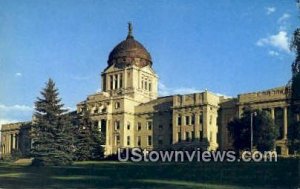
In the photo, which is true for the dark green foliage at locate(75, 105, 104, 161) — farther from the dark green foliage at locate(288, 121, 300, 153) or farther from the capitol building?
the dark green foliage at locate(288, 121, 300, 153)

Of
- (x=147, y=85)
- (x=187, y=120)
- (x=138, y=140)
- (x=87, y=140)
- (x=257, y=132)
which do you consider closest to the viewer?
(x=257, y=132)

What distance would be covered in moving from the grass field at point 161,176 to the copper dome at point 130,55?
79.7 feet

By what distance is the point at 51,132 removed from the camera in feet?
86.6

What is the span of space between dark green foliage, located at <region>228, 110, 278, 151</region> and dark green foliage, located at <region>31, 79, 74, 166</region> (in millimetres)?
8622

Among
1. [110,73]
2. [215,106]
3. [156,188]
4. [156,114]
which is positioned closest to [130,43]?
[110,73]

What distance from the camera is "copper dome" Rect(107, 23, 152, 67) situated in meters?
46.7

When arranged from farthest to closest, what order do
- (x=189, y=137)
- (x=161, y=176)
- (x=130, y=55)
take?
(x=130, y=55) < (x=189, y=137) < (x=161, y=176)

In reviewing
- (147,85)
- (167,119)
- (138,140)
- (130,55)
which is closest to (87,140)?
(138,140)

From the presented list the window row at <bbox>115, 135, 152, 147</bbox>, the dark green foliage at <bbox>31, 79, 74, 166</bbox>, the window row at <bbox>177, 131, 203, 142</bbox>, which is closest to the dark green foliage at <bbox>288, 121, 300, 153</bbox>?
the dark green foliage at <bbox>31, 79, 74, 166</bbox>

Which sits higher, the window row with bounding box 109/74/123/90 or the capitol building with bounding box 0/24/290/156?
the window row with bounding box 109/74/123/90

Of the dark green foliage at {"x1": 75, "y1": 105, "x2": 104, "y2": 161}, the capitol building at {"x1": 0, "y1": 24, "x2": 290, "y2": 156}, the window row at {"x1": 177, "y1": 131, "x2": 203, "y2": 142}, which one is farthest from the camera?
the window row at {"x1": 177, "y1": 131, "x2": 203, "y2": 142}

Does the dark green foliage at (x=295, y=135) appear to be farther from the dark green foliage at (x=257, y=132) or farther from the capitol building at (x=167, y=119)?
the capitol building at (x=167, y=119)

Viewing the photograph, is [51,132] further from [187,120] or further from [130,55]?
[130,55]

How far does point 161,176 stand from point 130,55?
90.5 ft
